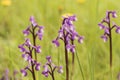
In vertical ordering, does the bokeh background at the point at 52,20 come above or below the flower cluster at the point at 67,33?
below

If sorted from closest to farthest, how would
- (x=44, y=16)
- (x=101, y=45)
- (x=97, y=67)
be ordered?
(x=97, y=67) → (x=101, y=45) → (x=44, y=16)

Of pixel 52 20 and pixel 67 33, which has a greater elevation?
pixel 67 33

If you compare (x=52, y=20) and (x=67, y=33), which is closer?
(x=67, y=33)

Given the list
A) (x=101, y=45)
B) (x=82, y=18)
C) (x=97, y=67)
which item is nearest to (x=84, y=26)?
(x=82, y=18)

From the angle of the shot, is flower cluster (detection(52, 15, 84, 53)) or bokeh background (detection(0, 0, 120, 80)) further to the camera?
bokeh background (detection(0, 0, 120, 80))

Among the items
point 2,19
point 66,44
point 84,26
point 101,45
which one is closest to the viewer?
point 66,44

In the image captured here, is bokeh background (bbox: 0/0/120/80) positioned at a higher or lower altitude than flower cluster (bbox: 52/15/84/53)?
lower

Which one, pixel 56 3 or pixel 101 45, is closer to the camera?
pixel 101 45

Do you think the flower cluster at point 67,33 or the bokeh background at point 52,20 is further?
the bokeh background at point 52,20

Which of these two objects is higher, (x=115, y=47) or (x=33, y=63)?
(x=33, y=63)

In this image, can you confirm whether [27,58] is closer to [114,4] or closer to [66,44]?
[66,44]
